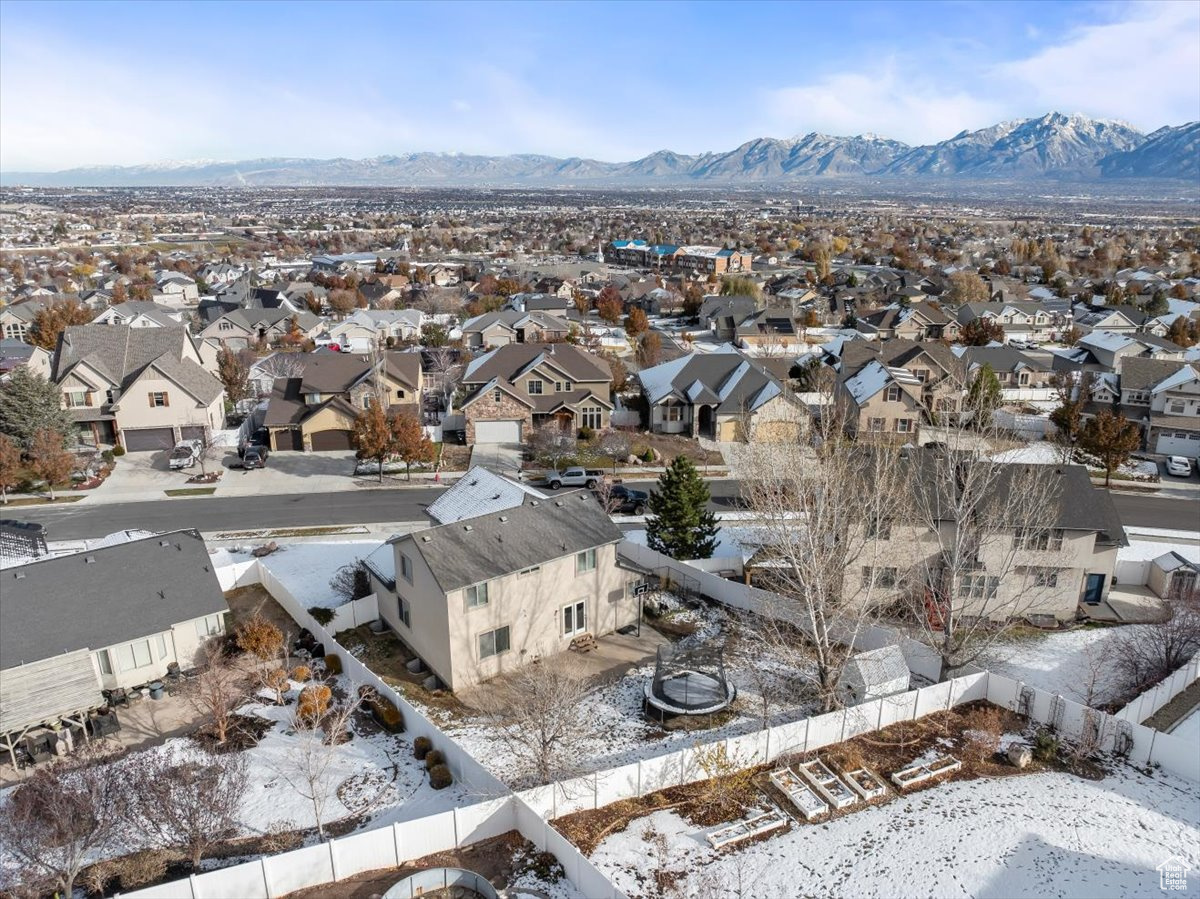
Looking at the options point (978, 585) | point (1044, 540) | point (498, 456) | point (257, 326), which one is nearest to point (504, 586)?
point (978, 585)

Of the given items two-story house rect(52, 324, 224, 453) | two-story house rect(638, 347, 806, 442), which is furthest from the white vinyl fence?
two-story house rect(52, 324, 224, 453)

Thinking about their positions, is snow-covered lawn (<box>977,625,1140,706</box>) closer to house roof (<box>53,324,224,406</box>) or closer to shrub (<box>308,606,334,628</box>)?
shrub (<box>308,606,334,628</box>)

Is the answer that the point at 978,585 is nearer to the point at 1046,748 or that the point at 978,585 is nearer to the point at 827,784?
the point at 1046,748

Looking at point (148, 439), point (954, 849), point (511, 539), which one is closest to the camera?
point (954, 849)

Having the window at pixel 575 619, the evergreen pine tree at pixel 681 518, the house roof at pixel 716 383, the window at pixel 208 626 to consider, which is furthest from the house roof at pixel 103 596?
the house roof at pixel 716 383

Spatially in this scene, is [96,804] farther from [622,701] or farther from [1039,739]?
[1039,739]

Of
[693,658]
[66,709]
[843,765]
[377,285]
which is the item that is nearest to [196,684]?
[66,709]
